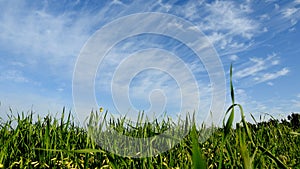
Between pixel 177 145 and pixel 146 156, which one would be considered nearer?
pixel 146 156

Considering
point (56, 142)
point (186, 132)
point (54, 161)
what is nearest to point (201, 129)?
point (186, 132)

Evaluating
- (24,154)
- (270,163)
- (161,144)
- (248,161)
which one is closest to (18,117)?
(24,154)

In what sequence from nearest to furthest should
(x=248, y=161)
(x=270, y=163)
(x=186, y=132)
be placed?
(x=248, y=161)
(x=270, y=163)
(x=186, y=132)

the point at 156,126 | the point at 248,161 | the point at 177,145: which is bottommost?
the point at 248,161

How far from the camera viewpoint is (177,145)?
389cm

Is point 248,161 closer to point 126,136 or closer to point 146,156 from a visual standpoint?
point 146,156

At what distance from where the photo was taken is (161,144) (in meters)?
4.06

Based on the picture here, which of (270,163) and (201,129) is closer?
(270,163)

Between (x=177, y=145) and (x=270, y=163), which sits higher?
(x=177, y=145)

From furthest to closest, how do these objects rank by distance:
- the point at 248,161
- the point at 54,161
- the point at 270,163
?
the point at 270,163 → the point at 54,161 → the point at 248,161

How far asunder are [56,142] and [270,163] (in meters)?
2.14

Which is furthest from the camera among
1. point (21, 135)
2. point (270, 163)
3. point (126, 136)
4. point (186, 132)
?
point (186, 132)

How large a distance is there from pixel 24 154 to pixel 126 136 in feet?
4.40

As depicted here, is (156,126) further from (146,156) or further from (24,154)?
(24,154)
